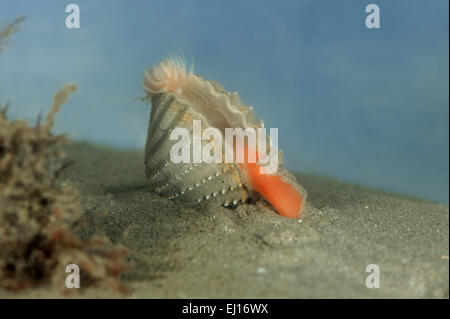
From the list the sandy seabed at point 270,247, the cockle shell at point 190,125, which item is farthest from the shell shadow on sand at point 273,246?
the cockle shell at point 190,125

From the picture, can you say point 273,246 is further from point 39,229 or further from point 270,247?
point 39,229

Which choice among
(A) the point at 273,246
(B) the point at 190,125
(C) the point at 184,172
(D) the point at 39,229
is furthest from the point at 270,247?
(D) the point at 39,229

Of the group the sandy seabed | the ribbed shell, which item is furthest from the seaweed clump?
the ribbed shell

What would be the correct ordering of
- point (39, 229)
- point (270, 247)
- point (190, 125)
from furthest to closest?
point (190, 125) → point (270, 247) → point (39, 229)

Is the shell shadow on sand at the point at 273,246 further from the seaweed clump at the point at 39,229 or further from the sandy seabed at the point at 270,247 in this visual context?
the seaweed clump at the point at 39,229

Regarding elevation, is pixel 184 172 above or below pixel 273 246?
above
